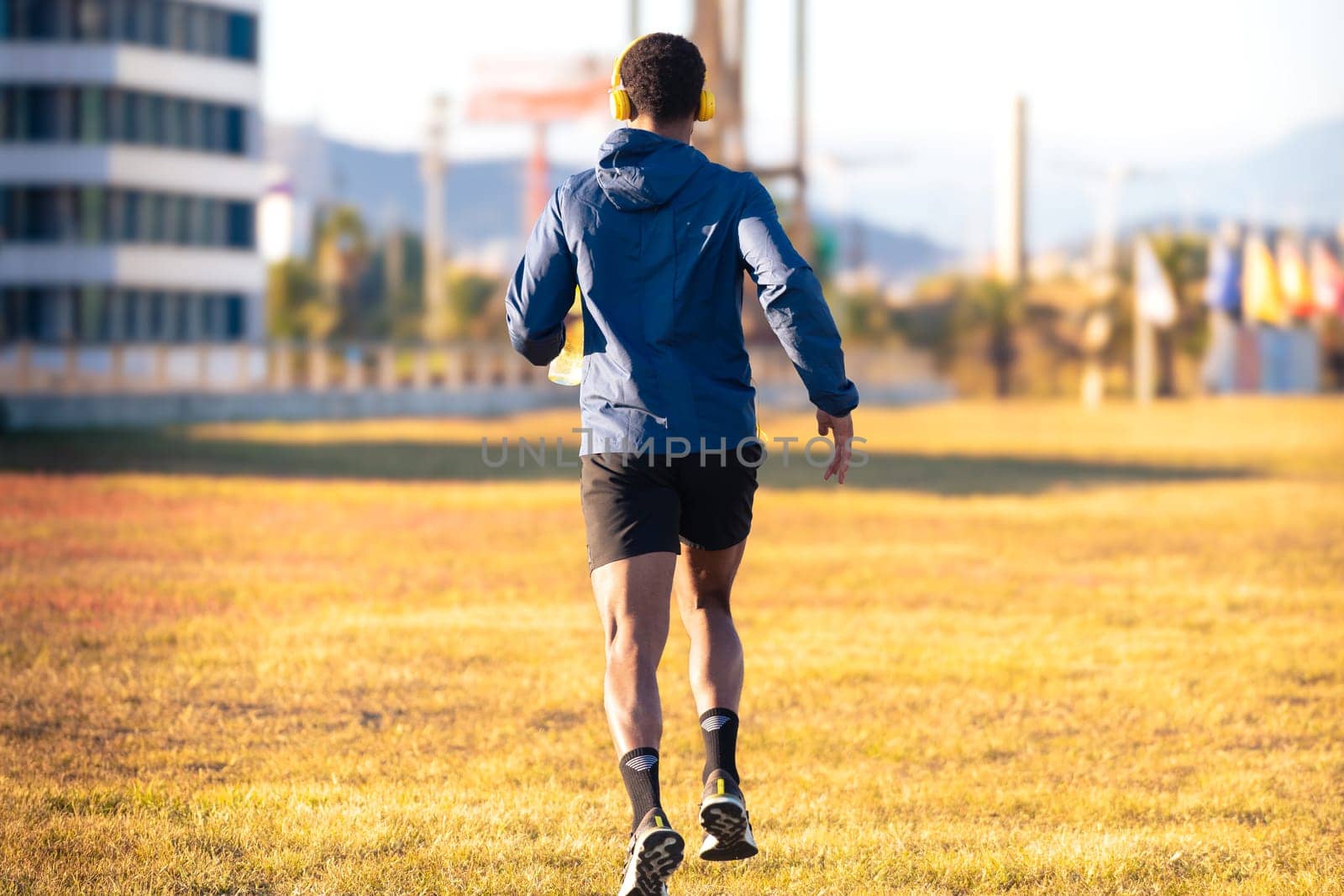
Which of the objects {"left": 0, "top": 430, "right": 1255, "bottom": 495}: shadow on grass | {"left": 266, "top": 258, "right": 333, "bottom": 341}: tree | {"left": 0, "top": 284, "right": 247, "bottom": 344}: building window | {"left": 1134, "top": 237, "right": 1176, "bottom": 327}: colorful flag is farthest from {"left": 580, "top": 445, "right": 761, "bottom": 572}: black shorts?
{"left": 266, "top": 258, "right": 333, "bottom": 341}: tree

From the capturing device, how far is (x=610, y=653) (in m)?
4.73

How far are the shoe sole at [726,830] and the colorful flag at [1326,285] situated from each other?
73829mm

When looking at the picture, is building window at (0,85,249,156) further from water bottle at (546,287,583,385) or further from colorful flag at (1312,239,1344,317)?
Answer: water bottle at (546,287,583,385)

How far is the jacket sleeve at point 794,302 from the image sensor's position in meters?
4.52

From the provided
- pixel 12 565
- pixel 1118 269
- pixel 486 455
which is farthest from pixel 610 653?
pixel 1118 269

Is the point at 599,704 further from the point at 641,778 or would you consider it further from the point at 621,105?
the point at 621,105

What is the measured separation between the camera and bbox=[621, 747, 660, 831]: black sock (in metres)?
4.53

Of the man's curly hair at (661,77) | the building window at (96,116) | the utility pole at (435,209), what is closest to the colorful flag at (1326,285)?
the utility pole at (435,209)

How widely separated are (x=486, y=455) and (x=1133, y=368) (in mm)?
54402

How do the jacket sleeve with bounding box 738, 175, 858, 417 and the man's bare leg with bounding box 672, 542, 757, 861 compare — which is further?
the man's bare leg with bounding box 672, 542, 757, 861

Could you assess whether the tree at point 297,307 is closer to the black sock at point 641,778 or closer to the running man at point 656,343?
the running man at point 656,343

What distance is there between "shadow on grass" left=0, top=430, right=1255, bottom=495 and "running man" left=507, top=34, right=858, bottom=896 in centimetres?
1632

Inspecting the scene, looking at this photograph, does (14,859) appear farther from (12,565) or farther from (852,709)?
(12,565)

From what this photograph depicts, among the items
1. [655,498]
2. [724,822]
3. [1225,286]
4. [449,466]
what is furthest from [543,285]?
[1225,286]
